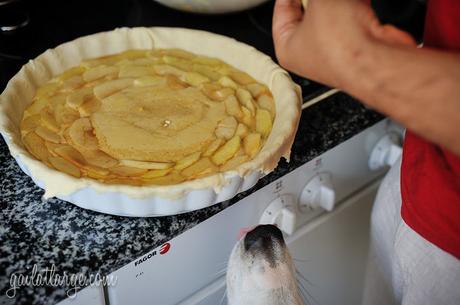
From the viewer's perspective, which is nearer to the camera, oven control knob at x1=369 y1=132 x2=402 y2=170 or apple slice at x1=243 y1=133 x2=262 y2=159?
apple slice at x1=243 y1=133 x2=262 y2=159

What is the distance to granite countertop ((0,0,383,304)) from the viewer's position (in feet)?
2.46

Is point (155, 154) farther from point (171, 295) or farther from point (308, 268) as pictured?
point (308, 268)

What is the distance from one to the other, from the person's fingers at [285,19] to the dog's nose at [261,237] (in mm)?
252

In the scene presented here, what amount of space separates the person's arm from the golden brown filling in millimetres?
265

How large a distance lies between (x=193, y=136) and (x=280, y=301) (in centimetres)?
27

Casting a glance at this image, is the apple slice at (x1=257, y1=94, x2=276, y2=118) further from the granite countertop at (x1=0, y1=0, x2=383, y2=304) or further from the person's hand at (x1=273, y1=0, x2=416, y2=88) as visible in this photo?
the person's hand at (x1=273, y1=0, x2=416, y2=88)

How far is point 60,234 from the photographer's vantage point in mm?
→ 787

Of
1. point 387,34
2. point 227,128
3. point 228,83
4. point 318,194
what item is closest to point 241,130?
point 227,128

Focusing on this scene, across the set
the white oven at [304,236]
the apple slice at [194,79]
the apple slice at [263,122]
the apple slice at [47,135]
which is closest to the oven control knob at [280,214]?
the white oven at [304,236]

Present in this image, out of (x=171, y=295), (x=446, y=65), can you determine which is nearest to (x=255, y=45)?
(x=171, y=295)

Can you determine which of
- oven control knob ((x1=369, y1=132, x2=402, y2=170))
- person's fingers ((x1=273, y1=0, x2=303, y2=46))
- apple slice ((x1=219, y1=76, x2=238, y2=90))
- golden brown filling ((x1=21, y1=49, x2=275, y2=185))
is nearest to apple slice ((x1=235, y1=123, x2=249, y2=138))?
golden brown filling ((x1=21, y1=49, x2=275, y2=185))

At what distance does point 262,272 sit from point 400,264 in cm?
24

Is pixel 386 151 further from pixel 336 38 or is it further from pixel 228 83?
pixel 336 38

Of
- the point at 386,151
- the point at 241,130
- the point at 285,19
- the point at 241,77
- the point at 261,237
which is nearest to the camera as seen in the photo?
the point at 285,19
